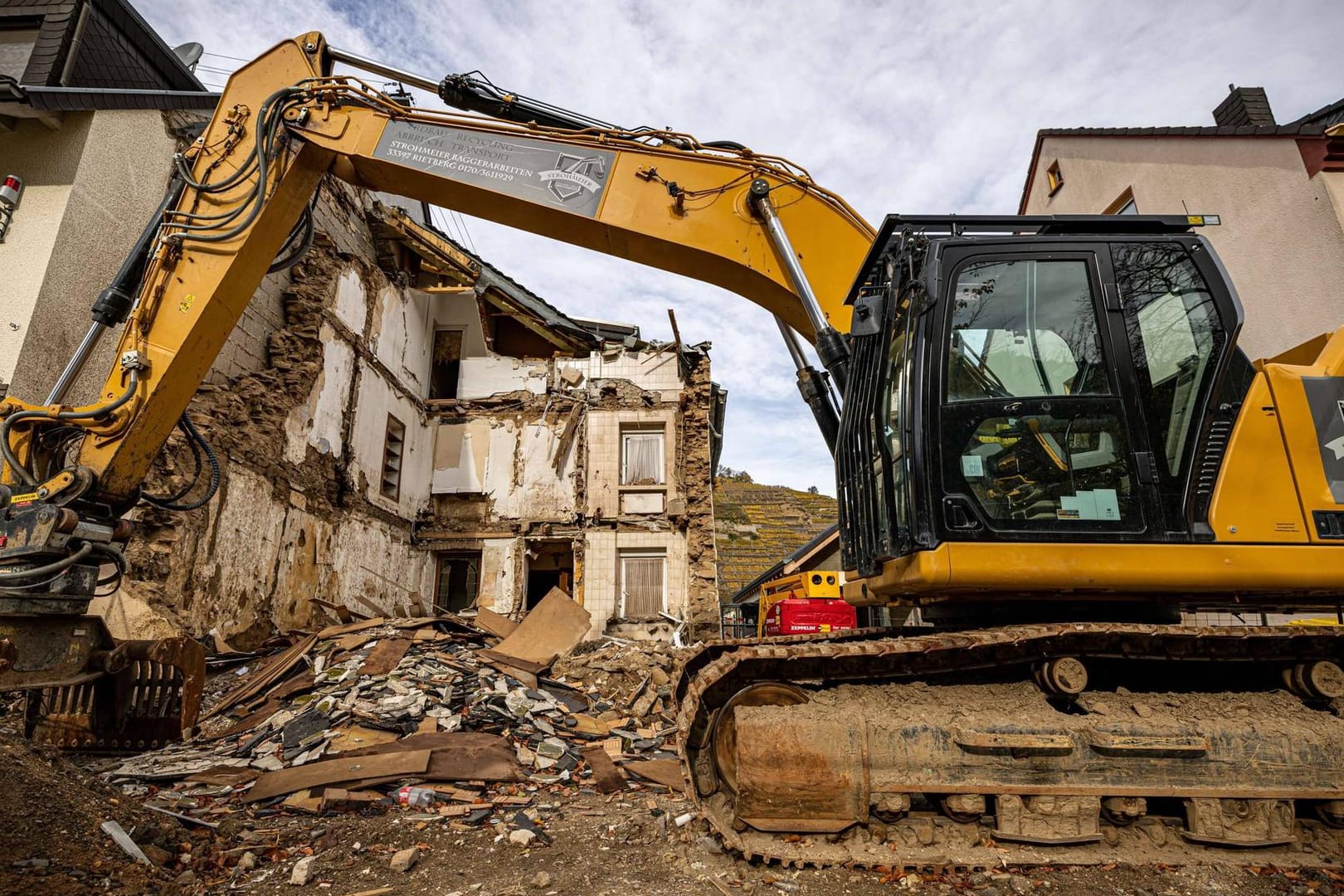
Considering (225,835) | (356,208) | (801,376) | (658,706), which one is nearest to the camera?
(225,835)

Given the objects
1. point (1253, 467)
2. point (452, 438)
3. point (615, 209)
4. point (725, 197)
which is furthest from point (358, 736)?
point (452, 438)

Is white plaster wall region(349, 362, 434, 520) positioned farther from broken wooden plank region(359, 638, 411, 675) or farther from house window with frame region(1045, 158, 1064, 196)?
house window with frame region(1045, 158, 1064, 196)

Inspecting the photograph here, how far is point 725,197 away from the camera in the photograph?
4.94m

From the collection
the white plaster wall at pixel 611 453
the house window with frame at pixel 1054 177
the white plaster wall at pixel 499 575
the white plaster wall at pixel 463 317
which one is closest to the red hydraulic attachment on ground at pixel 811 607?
the white plaster wall at pixel 611 453

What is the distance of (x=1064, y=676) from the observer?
3115 mm

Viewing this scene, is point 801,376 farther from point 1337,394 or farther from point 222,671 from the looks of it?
point 222,671

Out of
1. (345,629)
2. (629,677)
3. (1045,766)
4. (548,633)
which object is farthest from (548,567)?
(1045,766)

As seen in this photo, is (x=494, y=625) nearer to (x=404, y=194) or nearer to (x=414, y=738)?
(x=414, y=738)

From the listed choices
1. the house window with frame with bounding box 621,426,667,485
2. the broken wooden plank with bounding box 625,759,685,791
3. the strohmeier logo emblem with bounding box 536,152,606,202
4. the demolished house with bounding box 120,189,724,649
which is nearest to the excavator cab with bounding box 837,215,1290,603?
the broken wooden plank with bounding box 625,759,685,791

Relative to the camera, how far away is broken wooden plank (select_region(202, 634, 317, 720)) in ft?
→ 20.5

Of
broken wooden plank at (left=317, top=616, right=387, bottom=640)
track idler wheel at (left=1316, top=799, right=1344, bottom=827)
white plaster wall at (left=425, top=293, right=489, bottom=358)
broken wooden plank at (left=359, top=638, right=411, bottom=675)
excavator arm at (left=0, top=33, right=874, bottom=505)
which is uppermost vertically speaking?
white plaster wall at (left=425, top=293, right=489, bottom=358)

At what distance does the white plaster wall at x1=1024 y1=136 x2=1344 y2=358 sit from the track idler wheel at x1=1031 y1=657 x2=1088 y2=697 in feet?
27.1

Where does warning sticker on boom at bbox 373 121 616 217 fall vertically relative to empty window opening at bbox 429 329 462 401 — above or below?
below

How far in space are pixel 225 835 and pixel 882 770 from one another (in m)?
3.48
